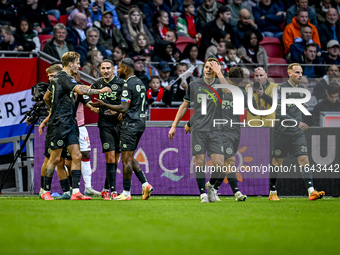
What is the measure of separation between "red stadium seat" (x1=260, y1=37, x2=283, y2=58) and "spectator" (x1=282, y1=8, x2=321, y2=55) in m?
0.36

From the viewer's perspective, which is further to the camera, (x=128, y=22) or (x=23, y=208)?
(x=128, y=22)

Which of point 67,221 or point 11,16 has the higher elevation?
point 11,16

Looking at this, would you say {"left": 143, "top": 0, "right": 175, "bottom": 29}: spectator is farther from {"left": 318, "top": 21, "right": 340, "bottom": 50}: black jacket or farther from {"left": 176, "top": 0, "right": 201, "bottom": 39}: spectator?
{"left": 318, "top": 21, "right": 340, "bottom": 50}: black jacket

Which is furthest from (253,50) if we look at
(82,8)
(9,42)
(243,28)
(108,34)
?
(9,42)

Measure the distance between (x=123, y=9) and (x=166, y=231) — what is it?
1293 cm

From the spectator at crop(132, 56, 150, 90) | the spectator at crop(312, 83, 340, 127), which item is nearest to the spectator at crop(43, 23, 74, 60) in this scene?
the spectator at crop(132, 56, 150, 90)

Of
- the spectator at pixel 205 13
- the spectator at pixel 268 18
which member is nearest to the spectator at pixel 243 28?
the spectator at pixel 205 13

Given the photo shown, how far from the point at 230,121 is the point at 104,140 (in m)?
2.11

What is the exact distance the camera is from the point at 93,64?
14859 mm

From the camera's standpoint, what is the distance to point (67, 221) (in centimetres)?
625

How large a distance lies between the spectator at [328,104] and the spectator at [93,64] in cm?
510

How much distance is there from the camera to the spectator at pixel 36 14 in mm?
15828

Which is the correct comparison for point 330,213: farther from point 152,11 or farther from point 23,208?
point 152,11

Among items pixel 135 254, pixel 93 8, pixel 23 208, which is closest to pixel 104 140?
pixel 23 208
